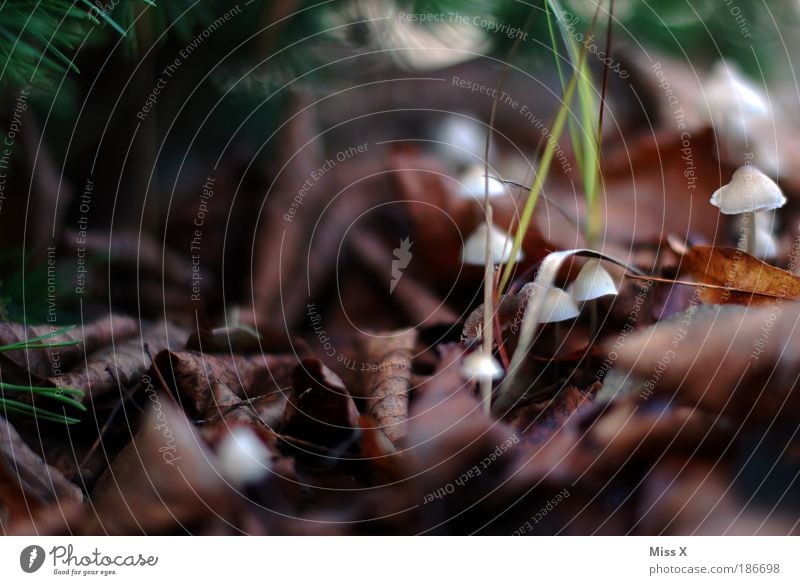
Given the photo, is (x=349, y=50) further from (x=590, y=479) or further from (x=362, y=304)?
(x=590, y=479)

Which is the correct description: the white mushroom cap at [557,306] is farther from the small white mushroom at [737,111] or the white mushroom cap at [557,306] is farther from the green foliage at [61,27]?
the green foliage at [61,27]

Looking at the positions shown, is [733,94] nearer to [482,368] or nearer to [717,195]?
[717,195]

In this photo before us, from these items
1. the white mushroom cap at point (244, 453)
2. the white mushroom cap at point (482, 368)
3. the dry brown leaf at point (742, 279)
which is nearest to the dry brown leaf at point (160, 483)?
the white mushroom cap at point (244, 453)

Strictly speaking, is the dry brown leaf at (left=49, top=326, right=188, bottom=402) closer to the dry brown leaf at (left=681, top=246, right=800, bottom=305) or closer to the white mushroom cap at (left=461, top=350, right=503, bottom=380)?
the white mushroom cap at (left=461, top=350, right=503, bottom=380)

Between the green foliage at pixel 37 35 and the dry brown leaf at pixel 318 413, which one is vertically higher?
the green foliage at pixel 37 35

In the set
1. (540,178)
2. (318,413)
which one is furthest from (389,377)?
(540,178)
